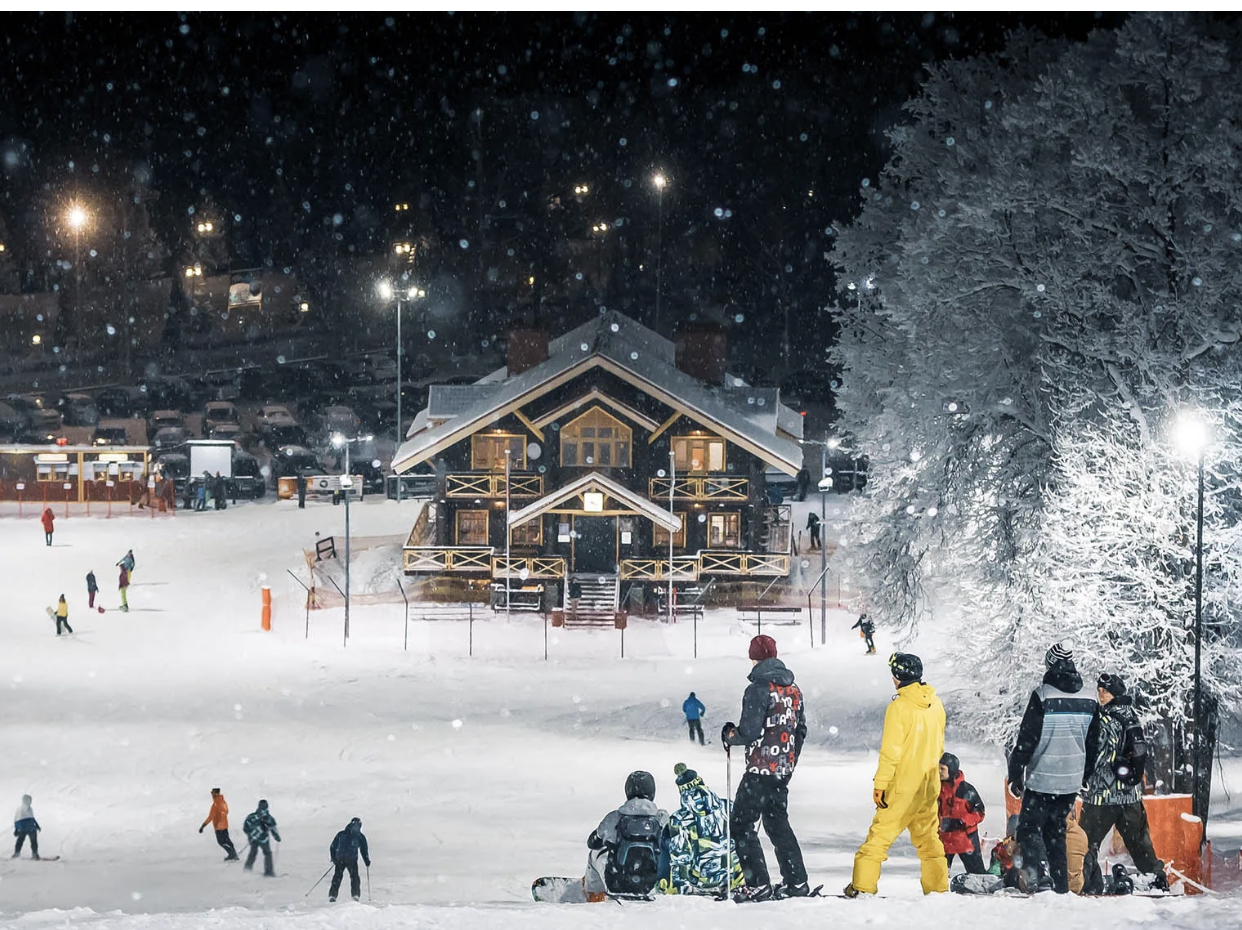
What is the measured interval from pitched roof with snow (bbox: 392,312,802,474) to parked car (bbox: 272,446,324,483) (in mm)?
20774

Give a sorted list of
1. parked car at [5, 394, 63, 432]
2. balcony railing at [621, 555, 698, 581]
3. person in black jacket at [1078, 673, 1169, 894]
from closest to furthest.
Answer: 1. person in black jacket at [1078, 673, 1169, 894]
2. balcony railing at [621, 555, 698, 581]
3. parked car at [5, 394, 63, 432]

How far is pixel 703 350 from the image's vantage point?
4338 centimetres

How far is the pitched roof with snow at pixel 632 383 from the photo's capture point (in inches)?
1455

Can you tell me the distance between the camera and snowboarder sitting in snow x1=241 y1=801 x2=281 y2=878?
15.5 meters

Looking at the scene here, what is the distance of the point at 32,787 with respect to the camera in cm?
1980

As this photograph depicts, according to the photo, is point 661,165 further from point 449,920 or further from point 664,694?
point 449,920

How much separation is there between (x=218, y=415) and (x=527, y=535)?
3351 centimetres

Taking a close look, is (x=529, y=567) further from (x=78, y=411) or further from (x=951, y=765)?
(x=78, y=411)

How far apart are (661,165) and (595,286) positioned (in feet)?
29.0

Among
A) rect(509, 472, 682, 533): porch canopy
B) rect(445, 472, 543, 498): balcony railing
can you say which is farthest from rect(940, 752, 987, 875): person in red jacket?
rect(445, 472, 543, 498): balcony railing

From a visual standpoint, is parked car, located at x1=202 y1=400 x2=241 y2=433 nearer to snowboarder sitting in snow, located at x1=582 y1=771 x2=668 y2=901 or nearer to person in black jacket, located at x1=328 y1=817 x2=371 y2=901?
person in black jacket, located at x1=328 y1=817 x2=371 y2=901

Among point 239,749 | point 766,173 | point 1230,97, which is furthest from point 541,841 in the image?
point 766,173

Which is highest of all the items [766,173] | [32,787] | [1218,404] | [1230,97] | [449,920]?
[766,173]

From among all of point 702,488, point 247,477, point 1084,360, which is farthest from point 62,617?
point 1084,360
